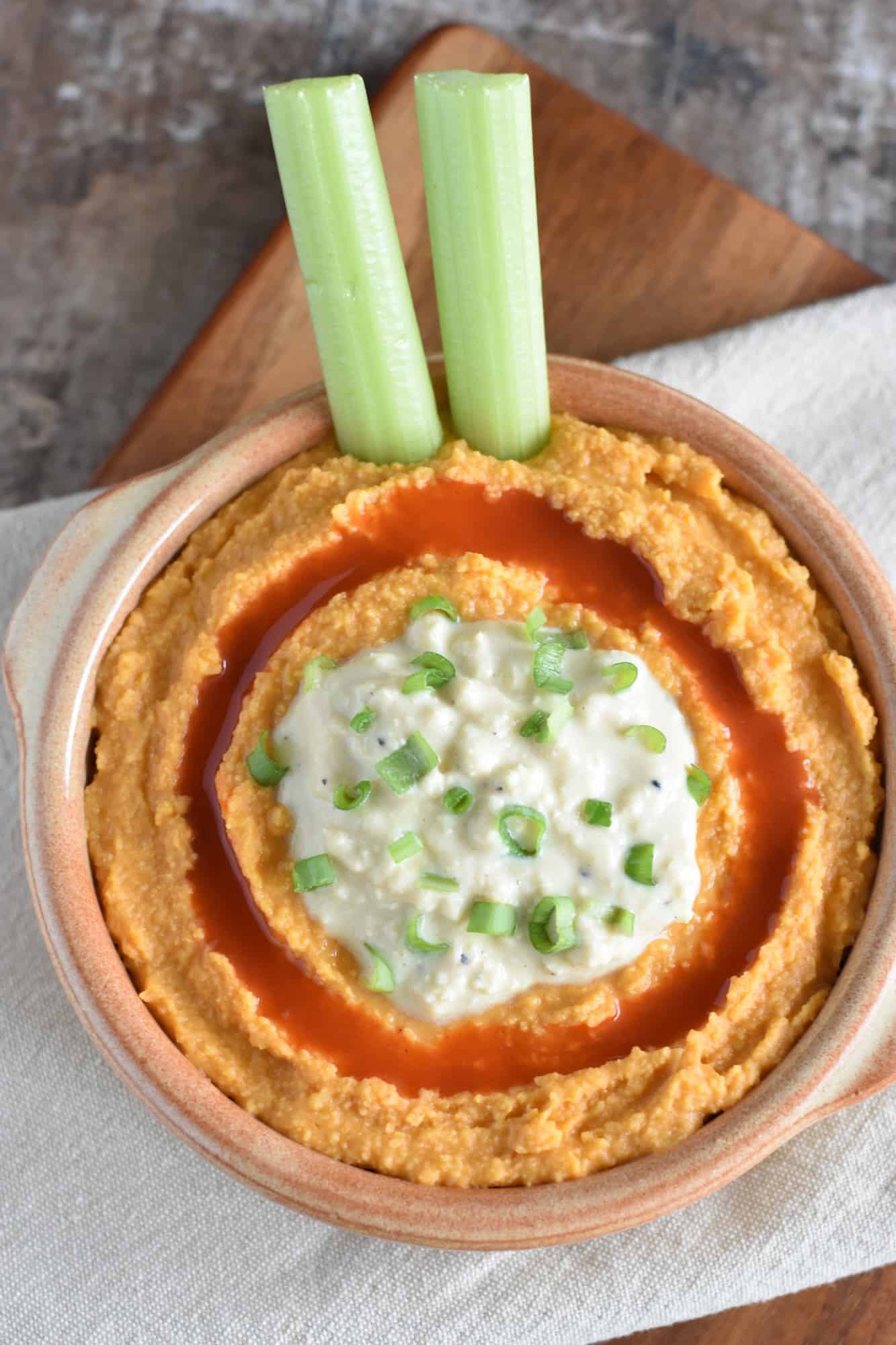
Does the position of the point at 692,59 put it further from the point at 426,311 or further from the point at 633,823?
the point at 633,823

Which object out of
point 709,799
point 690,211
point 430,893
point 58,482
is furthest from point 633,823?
point 58,482

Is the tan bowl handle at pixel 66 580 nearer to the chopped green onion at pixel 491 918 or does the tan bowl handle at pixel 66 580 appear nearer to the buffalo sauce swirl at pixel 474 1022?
the buffalo sauce swirl at pixel 474 1022

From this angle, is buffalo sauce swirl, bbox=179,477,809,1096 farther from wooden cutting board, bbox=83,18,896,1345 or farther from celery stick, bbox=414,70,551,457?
wooden cutting board, bbox=83,18,896,1345

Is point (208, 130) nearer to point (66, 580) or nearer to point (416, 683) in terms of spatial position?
point (66, 580)

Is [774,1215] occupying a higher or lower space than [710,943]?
lower

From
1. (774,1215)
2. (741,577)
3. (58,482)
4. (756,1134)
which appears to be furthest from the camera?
(58,482)

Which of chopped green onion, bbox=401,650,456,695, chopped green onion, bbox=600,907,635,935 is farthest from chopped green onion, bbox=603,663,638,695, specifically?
chopped green onion, bbox=600,907,635,935

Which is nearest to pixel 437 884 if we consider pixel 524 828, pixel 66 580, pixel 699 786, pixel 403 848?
pixel 403 848
